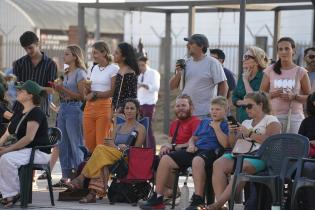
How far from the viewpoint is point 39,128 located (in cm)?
1045

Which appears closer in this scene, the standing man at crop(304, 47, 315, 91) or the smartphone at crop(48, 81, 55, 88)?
the standing man at crop(304, 47, 315, 91)

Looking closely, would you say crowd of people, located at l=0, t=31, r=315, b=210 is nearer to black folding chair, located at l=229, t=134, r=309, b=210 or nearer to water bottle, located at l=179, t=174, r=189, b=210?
black folding chair, located at l=229, t=134, r=309, b=210

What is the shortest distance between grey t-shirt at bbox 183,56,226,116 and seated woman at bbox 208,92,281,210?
4.35ft

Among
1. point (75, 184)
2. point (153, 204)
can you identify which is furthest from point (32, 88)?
point (153, 204)

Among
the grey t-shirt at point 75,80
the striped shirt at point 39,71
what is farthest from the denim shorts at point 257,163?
the striped shirt at point 39,71

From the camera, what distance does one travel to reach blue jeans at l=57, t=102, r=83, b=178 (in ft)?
39.4

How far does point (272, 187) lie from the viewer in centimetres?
887

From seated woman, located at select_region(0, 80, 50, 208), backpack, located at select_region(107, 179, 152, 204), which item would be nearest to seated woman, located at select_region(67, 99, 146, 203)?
backpack, located at select_region(107, 179, 152, 204)

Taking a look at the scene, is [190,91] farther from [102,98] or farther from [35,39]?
[35,39]

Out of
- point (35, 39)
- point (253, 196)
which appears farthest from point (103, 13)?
point (253, 196)

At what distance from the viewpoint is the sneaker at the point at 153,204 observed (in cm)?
1016

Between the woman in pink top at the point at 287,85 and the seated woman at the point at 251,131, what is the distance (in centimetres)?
58

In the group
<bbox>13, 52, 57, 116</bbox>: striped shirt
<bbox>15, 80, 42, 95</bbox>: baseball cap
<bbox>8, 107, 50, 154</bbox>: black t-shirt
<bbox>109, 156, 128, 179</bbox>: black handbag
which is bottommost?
<bbox>109, 156, 128, 179</bbox>: black handbag

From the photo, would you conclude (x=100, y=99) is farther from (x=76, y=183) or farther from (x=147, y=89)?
(x=147, y=89)
